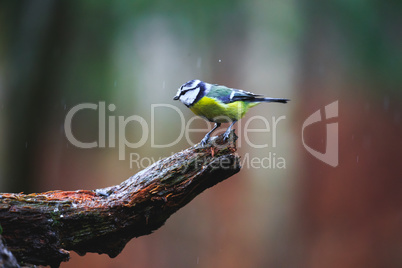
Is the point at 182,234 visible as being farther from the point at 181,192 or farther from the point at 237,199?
the point at 181,192

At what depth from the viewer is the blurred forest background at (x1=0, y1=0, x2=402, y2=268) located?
9.52ft

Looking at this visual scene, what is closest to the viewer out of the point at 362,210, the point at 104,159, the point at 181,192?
the point at 181,192

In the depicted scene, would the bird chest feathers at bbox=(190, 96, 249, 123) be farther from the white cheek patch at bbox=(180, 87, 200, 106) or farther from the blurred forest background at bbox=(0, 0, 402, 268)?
Result: the blurred forest background at bbox=(0, 0, 402, 268)

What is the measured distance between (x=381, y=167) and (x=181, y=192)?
2021 mm

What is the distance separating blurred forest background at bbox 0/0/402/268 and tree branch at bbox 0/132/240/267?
1.52 metres

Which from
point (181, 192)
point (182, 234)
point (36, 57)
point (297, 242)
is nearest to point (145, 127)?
point (182, 234)

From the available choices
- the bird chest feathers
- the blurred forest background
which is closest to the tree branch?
the bird chest feathers

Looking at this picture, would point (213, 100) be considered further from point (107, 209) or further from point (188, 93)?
point (107, 209)

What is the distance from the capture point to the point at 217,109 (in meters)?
1.97

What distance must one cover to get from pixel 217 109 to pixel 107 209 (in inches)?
31.7

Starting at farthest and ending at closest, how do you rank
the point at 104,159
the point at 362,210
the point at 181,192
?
the point at 104,159, the point at 362,210, the point at 181,192

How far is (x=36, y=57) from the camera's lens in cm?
335

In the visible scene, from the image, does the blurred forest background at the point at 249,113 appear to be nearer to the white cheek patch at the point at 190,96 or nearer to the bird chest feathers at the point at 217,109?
the bird chest feathers at the point at 217,109

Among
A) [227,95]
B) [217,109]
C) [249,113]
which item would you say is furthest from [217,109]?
[249,113]
